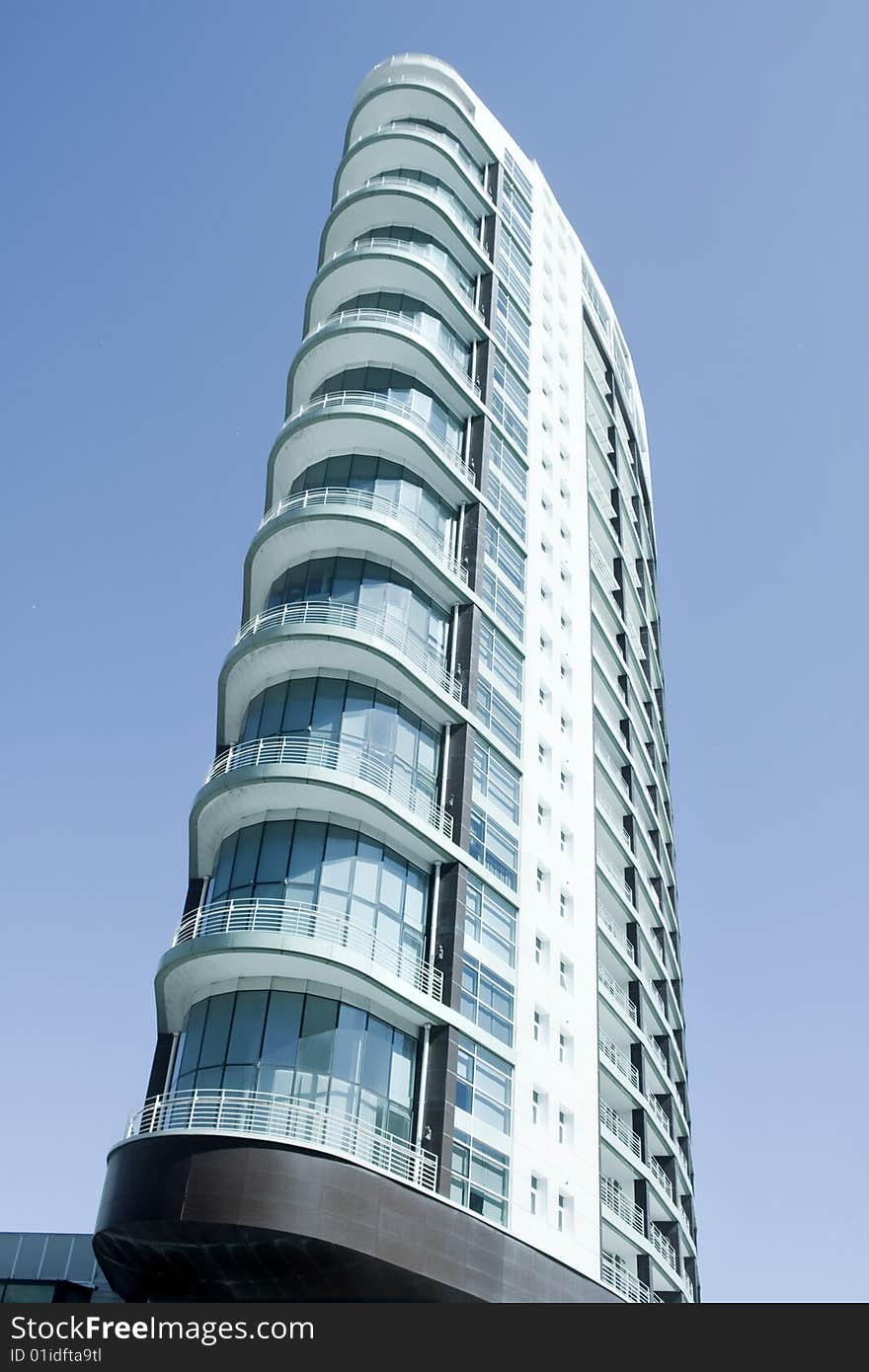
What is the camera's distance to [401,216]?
5556cm

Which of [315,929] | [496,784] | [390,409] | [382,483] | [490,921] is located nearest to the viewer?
[315,929]

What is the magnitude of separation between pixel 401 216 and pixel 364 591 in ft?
76.2

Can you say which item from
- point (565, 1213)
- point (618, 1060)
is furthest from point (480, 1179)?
point (618, 1060)

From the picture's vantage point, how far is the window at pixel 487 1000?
122 feet

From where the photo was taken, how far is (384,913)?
3612cm

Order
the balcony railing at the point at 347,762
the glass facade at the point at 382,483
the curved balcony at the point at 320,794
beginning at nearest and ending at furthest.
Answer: the curved balcony at the point at 320,794
the balcony railing at the point at 347,762
the glass facade at the point at 382,483

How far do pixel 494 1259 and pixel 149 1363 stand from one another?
608 inches

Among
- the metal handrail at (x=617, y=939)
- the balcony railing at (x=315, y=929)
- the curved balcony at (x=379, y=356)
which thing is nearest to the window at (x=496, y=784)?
the balcony railing at (x=315, y=929)

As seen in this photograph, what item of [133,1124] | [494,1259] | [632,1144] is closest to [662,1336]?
[494,1259]

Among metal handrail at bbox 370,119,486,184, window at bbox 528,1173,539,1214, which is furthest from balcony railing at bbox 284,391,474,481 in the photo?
window at bbox 528,1173,539,1214

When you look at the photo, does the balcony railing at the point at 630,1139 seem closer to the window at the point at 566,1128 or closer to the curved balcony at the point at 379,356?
the window at the point at 566,1128

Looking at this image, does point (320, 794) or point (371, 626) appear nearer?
point (320, 794)

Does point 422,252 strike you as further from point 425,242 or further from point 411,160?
point 411,160

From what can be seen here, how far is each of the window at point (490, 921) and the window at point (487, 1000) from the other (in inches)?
35.5
